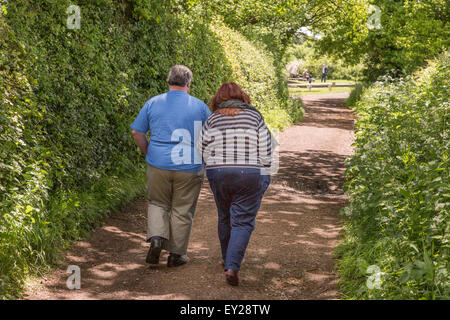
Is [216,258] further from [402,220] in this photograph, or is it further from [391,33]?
[391,33]

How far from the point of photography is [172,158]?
5027 mm

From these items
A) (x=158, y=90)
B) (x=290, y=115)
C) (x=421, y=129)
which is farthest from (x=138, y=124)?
(x=290, y=115)

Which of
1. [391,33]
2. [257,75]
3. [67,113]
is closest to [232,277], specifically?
[67,113]

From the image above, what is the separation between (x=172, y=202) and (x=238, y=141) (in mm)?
1107

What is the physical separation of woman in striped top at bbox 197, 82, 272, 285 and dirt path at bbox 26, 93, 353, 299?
49cm

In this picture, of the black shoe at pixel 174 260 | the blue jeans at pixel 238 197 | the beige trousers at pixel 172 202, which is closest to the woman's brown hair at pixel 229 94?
the blue jeans at pixel 238 197

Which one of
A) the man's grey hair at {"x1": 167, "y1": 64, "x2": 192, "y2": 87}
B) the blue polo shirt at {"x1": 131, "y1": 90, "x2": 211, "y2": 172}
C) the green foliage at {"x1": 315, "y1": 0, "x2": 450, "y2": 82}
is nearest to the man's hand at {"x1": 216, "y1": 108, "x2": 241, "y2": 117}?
the blue polo shirt at {"x1": 131, "y1": 90, "x2": 211, "y2": 172}

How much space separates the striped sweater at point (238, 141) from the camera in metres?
4.60

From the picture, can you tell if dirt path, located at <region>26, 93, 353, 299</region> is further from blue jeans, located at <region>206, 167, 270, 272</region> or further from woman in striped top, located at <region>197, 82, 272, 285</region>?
woman in striped top, located at <region>197, 82, 272, 285</region>

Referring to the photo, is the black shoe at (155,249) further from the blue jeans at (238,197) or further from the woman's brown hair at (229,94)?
the woman's brown hair at (229,94)

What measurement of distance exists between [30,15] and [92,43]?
60.9 inches

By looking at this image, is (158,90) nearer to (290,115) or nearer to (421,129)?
(421,129)

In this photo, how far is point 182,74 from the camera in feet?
16.7

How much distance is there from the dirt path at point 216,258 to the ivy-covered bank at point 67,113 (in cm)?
30
